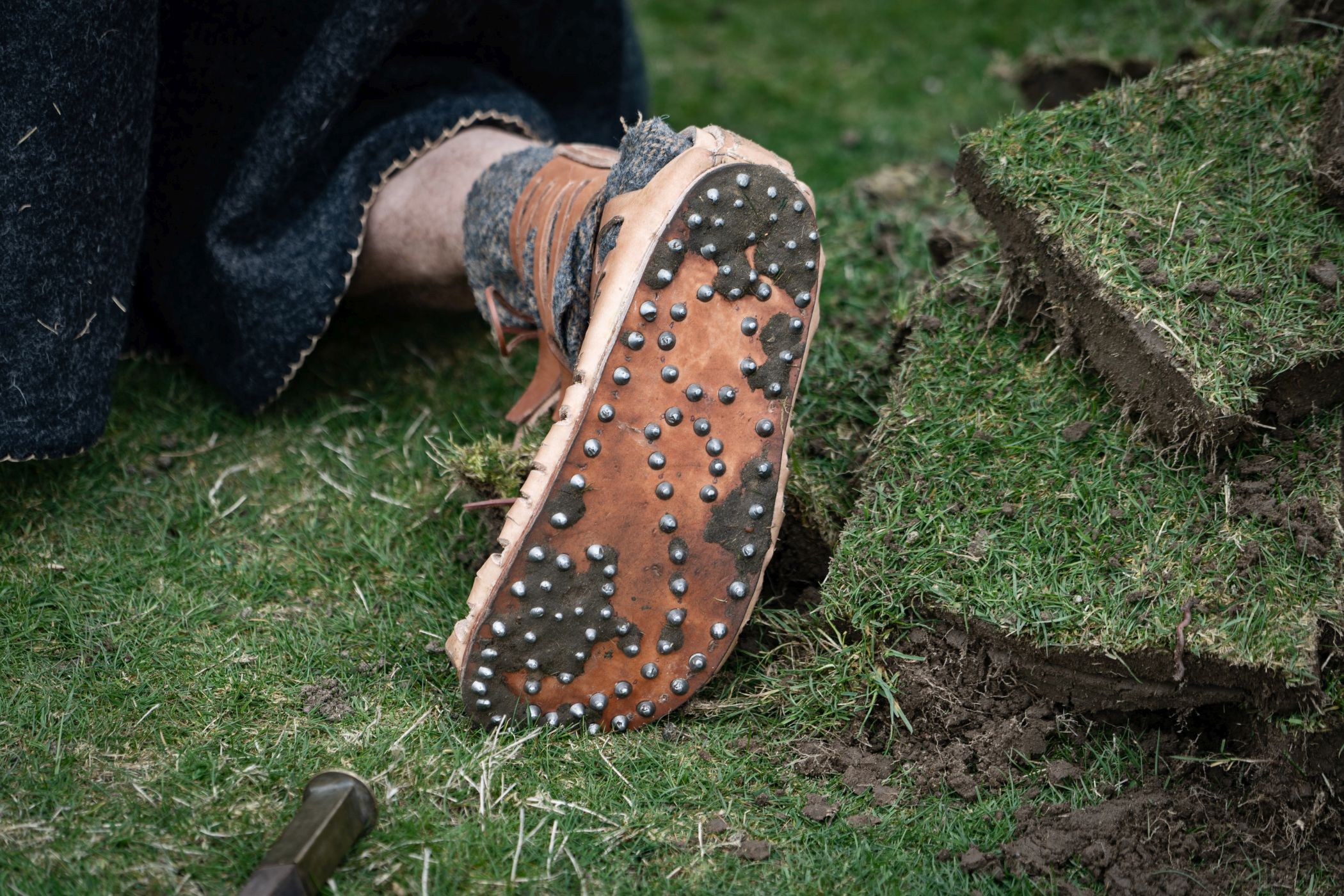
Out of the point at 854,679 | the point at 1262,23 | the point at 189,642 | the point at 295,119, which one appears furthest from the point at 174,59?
the point at 1262,23

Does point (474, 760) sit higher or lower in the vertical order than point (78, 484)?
lower

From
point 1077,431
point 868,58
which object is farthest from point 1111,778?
point 868,58

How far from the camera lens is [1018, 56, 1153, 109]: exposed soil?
9.29 ft

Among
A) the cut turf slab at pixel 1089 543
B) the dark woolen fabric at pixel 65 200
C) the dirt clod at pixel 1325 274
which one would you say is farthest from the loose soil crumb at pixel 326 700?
the dirt clod at pixel 1325 274

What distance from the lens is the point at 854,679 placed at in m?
1.71

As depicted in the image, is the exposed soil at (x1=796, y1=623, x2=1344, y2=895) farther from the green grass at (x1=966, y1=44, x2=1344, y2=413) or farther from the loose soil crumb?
the loose soil crumb

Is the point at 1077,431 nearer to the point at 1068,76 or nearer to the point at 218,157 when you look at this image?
the point at 1068,76

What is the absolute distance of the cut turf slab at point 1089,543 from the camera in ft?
5.11

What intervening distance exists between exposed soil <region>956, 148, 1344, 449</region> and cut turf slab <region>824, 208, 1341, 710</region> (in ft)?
0.13

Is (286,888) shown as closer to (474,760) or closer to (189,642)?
(474,760)

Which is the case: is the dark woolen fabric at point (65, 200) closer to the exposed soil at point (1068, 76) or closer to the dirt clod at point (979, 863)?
the dirt clod at point (979, 863)

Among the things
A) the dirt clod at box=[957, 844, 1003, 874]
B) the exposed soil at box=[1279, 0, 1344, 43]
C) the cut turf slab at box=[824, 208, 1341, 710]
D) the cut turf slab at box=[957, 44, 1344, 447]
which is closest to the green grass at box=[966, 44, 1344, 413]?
the cut turf slab at box=[957, 44, 1344, 447]

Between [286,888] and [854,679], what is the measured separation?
2.81ft

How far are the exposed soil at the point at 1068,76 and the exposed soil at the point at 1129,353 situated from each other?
1.05 metres
